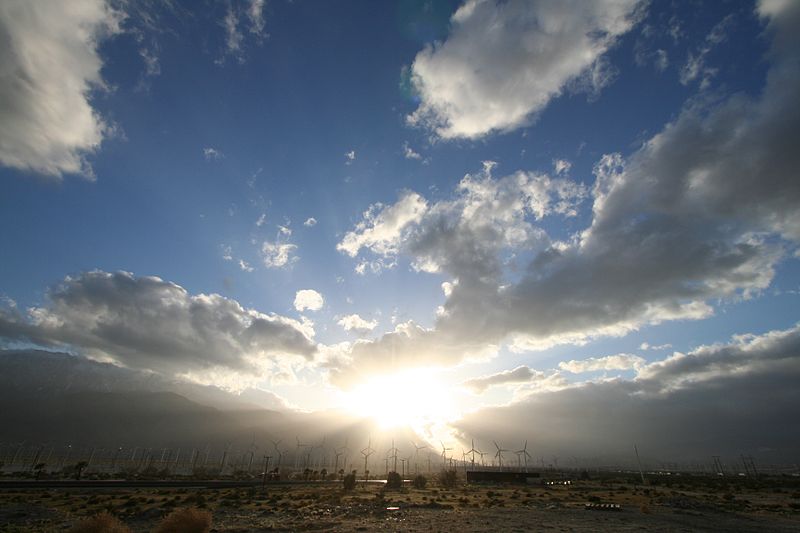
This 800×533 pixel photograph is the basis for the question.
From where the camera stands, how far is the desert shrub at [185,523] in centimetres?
2867

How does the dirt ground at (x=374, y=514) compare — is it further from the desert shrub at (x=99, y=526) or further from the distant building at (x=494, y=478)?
the distant building at (x=494, y=478)

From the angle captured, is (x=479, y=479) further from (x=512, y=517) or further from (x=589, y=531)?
(x=589, y=531)

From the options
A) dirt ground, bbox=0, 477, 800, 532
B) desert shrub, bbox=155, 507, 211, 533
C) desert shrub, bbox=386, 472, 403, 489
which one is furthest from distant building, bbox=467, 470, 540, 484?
desert shrub, bbox=155, 507, 211, 533

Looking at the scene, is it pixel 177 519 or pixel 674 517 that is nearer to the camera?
pixel 177 519

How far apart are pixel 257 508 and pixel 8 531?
23.8m

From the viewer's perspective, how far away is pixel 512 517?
45.8 meters

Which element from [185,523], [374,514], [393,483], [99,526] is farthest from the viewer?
[393,483]

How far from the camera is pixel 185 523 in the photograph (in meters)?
29.2

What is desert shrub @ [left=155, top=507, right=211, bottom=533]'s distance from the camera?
28.7 meters

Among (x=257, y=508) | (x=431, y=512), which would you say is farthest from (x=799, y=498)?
(x=257, y=508)

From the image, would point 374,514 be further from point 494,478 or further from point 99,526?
point 494,478

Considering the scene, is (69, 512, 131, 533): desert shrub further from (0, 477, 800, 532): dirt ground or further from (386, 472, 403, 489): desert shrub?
(386, 472, 403, 489): desert shrub

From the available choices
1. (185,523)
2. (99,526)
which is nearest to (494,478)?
(185,523)

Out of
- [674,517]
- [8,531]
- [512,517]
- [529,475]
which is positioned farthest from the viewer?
[529,475]
